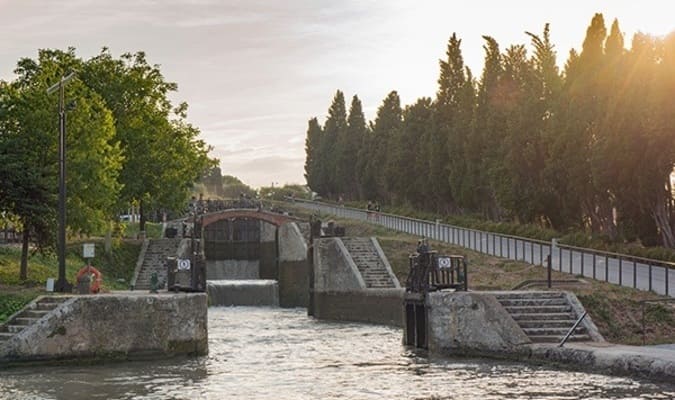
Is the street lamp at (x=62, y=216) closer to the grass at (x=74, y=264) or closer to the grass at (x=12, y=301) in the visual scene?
the grass at (x=12, y=301)

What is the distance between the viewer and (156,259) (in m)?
64.8

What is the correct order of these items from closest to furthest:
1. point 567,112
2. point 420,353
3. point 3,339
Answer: point 3,339
point 420,353
point 567,112

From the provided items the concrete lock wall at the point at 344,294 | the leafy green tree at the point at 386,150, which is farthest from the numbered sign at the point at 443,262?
the leafy green tree at the point at 386,150

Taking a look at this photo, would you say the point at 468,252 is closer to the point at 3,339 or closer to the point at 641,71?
the point at 641,71

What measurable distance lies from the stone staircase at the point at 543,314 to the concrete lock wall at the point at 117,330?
974cm

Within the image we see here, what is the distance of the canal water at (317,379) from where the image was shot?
2552cm

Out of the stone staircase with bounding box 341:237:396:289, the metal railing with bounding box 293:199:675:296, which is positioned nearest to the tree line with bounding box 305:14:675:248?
the metal railing with bounding box 293:199:675:296

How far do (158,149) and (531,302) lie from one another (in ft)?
121

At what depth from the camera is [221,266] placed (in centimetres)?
8012

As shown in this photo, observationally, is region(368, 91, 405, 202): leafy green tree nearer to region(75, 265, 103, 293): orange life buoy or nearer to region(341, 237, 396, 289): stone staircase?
region(341, 237, 396, 289): stone staircase

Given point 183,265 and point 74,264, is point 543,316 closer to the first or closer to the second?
point 183,265

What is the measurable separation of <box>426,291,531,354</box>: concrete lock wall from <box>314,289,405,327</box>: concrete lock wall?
47.2ft

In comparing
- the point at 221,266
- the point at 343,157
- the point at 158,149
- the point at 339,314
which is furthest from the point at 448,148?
the point at 343,157

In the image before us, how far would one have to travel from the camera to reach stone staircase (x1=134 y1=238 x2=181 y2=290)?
6081 centimetres
